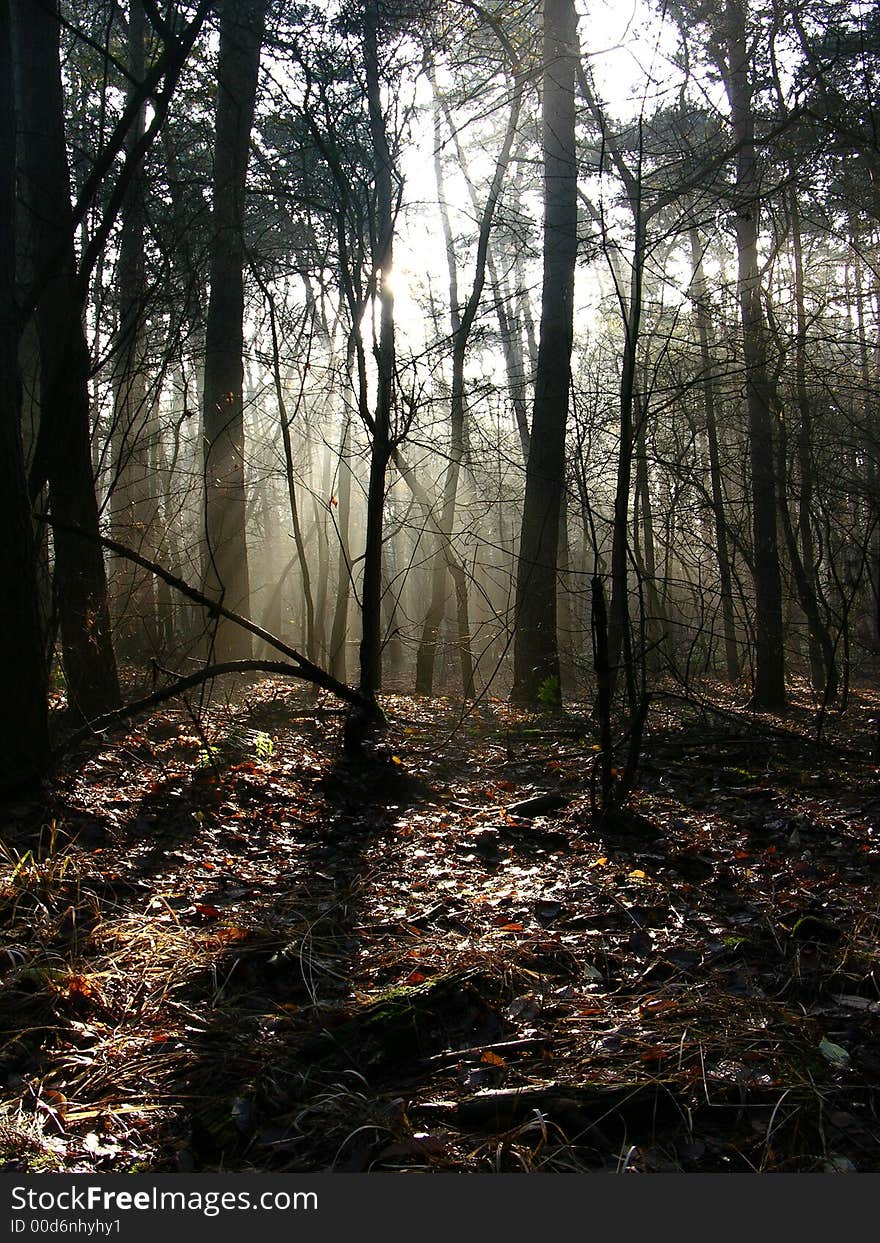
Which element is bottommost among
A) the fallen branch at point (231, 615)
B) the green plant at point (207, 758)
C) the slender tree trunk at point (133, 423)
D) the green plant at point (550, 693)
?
the green plant at point (207, 758)

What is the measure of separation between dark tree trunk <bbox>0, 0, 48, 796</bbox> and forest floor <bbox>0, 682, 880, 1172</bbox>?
0.36 metres

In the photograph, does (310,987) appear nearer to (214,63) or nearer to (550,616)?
(550,616)

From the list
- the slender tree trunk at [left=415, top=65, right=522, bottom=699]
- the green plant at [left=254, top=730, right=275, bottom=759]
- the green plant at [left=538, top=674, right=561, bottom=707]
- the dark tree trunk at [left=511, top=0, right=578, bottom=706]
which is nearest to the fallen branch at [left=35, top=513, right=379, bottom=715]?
the green plant at [left=254, top=730, right=275, bottom=759]

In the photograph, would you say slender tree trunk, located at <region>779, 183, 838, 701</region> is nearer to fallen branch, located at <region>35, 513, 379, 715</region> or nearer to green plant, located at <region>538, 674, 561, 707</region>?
green plant, located at <region>538, 674, 561, 707</region>

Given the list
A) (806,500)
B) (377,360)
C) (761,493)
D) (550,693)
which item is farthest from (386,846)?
(761,493)

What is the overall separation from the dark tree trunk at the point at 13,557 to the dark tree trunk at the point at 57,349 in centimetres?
92

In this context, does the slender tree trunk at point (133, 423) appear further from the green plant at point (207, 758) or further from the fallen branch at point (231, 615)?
the green plant at point (207, 758)

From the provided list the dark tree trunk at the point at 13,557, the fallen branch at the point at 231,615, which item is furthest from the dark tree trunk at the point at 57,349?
the dark tree trunk at the point at 13,557

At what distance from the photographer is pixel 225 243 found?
9688 mm

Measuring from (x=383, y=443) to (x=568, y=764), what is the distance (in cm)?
279

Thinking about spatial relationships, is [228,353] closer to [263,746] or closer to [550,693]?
[550,693]

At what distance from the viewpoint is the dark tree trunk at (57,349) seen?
224 inches

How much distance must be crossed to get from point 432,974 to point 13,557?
2922 millimetres

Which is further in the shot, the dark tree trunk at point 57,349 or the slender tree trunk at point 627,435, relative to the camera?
the dark tree trunk at point 57,349
